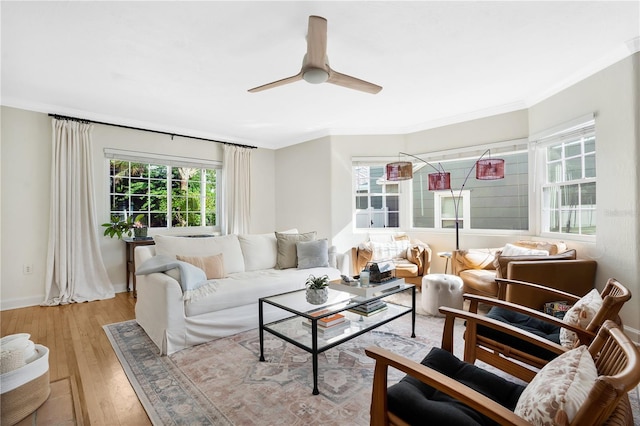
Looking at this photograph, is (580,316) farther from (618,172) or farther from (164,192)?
(164,192)

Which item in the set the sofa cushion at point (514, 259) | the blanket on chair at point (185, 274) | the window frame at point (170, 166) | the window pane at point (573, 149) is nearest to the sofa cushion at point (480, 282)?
the sofa cushion at point (514, 259)

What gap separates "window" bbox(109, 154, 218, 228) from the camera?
461 cm

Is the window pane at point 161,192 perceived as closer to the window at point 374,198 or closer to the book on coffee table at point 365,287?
the window at point 374,198

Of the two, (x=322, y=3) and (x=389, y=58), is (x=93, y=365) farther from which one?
(x=389, y=58)

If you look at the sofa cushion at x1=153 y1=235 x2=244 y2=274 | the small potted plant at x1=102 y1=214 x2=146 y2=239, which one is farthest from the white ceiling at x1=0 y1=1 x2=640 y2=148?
the sofa cushion at x1=153 y1=235 x2=244 y2=274

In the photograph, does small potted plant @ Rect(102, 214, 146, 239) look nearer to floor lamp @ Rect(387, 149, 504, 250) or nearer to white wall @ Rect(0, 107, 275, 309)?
white wall @ Rect(0, 107, 275, 309)

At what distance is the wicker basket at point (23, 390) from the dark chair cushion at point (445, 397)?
80.6 inches

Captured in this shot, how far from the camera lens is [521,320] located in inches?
80.5

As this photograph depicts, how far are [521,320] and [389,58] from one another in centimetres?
237

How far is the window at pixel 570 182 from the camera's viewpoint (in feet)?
11.0

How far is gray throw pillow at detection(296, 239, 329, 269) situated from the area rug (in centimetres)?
109

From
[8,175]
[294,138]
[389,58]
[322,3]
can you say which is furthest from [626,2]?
[8,175]

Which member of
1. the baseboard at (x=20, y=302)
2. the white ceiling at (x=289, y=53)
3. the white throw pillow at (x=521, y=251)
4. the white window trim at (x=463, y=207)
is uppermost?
the white ceiling at (x=289, y=53)

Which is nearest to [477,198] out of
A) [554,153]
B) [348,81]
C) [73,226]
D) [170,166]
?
[554,153]
